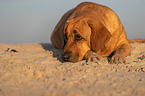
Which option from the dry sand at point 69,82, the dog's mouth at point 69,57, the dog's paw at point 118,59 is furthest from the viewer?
the dog's paw at point 118,59

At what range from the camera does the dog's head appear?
3.59m

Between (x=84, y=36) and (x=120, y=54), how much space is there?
104cm

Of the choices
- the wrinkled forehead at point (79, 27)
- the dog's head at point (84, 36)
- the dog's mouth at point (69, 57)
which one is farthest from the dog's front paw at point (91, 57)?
the wrinkled forehead at point (79, 27)

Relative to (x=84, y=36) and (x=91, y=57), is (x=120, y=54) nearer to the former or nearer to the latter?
(x=91, y=57)

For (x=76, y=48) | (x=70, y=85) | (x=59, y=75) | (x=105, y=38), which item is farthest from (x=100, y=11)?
(x=70, y=85)

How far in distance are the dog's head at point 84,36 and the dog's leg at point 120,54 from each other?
44 cm

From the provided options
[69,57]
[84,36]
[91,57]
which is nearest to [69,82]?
[69,57]

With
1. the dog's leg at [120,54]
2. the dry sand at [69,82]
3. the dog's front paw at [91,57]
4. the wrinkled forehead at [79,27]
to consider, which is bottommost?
the dog's leg at [120,54]

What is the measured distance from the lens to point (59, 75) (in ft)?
8.18

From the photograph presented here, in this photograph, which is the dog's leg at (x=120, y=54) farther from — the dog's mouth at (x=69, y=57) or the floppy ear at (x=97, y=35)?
the dog's mouth at (x=69, y=57)

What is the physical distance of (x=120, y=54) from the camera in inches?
154

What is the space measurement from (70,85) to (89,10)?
274 cm

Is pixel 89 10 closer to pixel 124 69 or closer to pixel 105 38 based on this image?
pixel 105 38

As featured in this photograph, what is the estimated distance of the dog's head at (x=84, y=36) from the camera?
11.8ft
